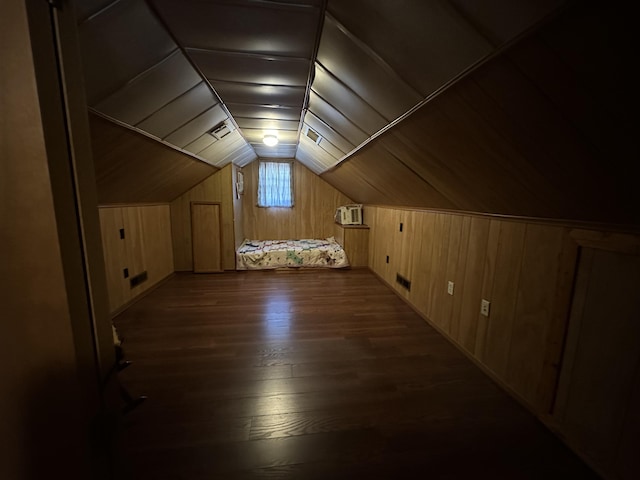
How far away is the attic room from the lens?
1.37ft

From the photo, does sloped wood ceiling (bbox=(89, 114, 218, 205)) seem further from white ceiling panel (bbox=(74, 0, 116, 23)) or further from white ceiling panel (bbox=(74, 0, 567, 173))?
white ceiling panel (bbox=(74, 0, 116, 23))

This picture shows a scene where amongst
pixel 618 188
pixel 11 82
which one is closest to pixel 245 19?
pixel 11 82

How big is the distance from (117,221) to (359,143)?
105 inches

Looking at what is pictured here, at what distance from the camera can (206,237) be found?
173 inches

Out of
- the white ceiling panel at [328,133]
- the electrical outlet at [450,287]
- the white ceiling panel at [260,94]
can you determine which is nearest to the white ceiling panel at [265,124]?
the white ceiling panel at [328,133]

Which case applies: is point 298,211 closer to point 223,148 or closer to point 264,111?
point 223,148

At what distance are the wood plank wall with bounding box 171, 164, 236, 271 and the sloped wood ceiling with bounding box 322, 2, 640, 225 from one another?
10.8ft

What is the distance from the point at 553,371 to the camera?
58.2 inches

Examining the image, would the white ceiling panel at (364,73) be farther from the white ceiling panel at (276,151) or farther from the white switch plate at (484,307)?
the white ceiling panel at (276,151)

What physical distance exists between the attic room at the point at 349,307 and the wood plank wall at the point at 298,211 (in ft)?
8.51

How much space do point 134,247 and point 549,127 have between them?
3.89m

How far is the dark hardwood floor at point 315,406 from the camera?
4.23 feet

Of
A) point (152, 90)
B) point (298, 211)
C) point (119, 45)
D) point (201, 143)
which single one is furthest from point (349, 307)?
point (298, 211)

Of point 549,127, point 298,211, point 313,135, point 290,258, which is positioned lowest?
point 290,258
